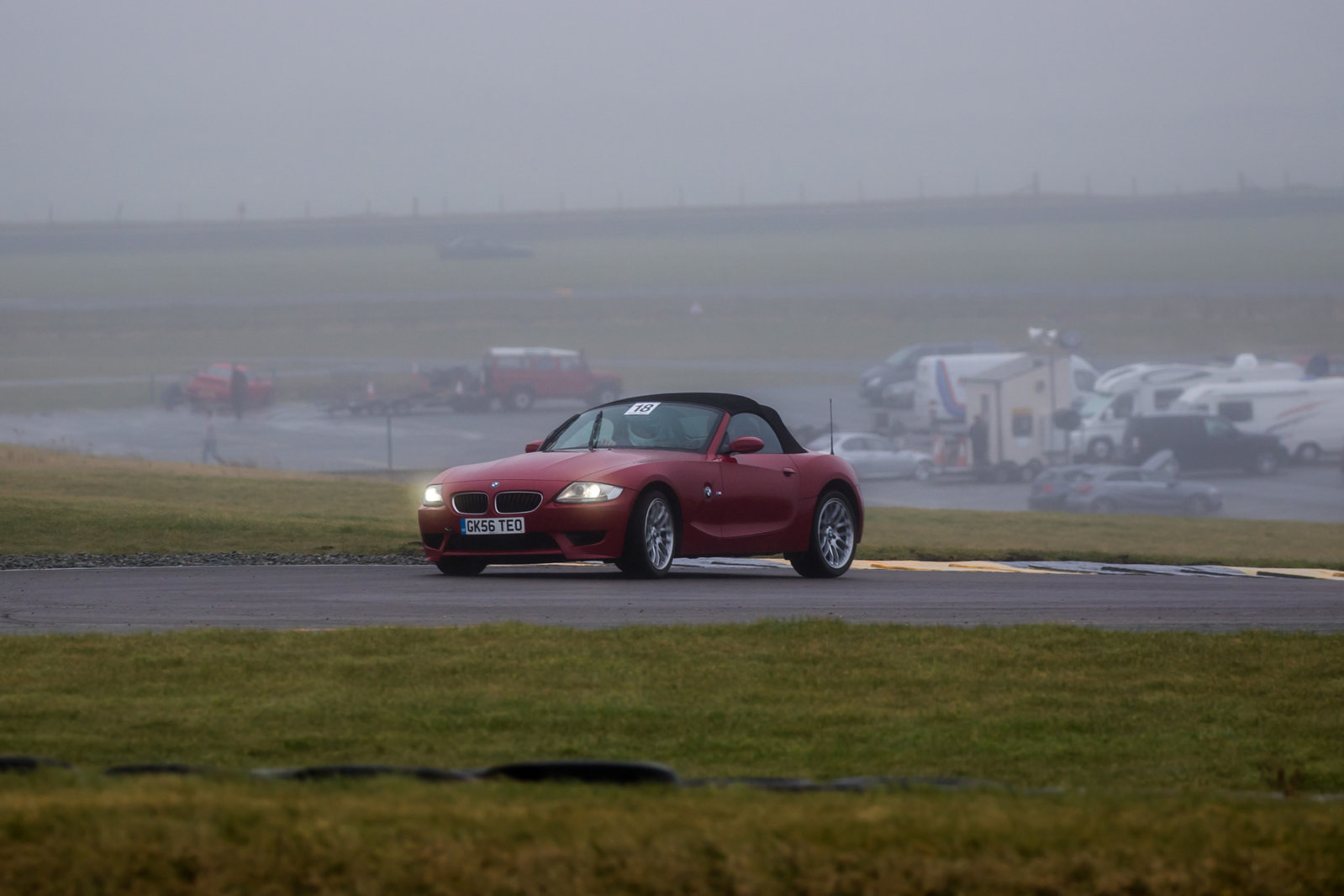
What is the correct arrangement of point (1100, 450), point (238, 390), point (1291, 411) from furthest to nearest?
point (238, 390) → point (1100, 450) → point (1291, 411)

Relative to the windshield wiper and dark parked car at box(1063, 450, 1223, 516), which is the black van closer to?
dark parked car at box(1063, 450, 1223, 516)

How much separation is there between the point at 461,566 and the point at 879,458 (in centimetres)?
4715

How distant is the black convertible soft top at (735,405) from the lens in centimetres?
1298

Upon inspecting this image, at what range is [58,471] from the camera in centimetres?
3023

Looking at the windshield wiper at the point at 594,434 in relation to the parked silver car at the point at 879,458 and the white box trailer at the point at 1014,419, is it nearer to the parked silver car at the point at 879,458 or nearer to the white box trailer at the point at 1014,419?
the parked silver car at the point at 879,458

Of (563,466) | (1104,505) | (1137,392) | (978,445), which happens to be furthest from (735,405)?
(1137,392)

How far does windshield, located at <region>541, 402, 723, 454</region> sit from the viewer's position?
12555mm

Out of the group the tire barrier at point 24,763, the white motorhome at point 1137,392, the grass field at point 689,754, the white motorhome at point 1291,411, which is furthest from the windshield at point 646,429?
the white motorhome at point 1291,411

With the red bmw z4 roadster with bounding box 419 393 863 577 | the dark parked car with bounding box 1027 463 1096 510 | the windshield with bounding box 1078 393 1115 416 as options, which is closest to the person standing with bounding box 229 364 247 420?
the dark parked car with bounding box 1027 463 1096 510

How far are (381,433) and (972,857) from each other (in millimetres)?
62753

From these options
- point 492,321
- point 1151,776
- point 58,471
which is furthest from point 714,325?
point 1151,776

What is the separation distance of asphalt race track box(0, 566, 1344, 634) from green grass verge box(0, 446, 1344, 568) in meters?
4.06

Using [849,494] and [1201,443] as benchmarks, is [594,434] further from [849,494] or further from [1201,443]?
[1201,443]

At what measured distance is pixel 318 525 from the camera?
65.3 feet
